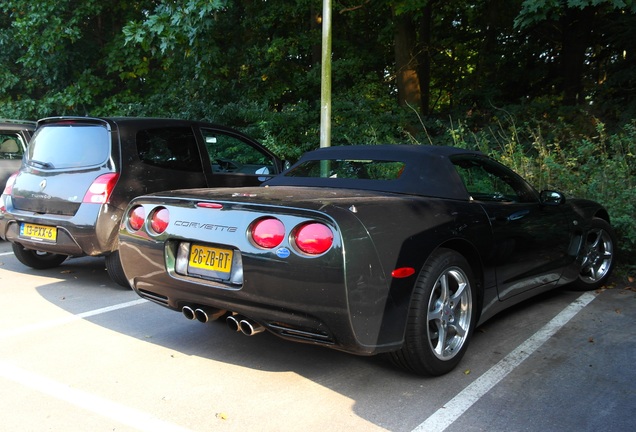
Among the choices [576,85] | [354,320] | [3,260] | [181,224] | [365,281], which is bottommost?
[3,260]

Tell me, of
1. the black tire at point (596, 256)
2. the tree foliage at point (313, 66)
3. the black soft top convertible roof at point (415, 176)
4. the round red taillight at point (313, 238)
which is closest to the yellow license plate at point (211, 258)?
the round red taillight at point (313, 238)

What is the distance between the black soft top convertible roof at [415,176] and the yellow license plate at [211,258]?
1.19m

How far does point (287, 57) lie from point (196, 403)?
13.9m

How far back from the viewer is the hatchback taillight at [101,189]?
5336 mm

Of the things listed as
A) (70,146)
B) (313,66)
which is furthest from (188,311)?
(313,66)

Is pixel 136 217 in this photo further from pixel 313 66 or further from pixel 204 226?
pixel 313 66

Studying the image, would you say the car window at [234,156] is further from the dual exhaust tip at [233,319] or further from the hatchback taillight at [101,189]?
the dual exhaust tip at [233,319]

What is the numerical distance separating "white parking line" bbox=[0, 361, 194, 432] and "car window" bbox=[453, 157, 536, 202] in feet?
8.22

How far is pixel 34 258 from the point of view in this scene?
6.50 meters

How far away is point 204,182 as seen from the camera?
20.4 feet

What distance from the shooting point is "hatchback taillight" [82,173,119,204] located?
5.34 m

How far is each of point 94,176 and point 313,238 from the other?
3.25 m

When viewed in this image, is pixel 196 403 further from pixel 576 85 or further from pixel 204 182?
pixel 576 85

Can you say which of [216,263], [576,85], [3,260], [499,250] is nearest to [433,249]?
[499,250]
